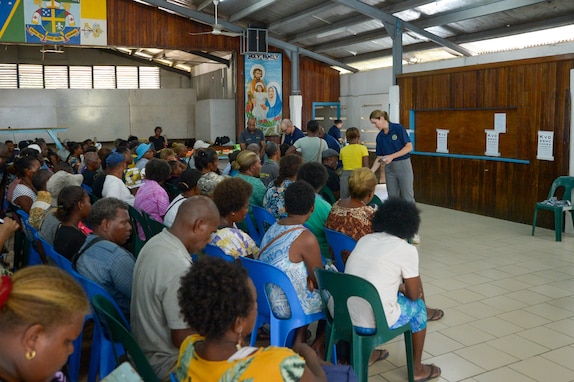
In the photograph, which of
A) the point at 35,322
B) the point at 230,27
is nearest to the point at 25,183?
the point at 35,322

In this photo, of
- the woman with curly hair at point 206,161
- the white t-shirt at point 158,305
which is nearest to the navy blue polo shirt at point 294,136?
the woman with curly hair at point 206,161

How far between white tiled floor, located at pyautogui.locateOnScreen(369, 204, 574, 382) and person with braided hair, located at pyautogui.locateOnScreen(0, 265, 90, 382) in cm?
213

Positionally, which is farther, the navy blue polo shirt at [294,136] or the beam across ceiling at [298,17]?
the beam across ceiling at [298,17]

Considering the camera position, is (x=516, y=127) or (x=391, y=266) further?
(x=516, y=127)

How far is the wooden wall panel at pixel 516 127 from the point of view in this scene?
6.64m

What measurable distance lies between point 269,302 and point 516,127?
5.49 m

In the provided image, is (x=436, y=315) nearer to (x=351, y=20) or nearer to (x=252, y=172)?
(x=252, y=172)

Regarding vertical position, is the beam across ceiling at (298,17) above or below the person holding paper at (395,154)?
above

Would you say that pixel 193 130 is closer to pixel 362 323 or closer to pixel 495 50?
pixel 495 50

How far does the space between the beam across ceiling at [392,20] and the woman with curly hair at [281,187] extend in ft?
19.8

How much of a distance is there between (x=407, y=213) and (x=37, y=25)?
A: 1071cm

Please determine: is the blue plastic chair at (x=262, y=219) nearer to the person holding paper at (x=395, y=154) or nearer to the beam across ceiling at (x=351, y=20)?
the person holding paper at (x=395, y=154)

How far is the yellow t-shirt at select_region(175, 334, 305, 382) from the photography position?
5.08ft

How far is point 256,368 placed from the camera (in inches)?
61.2
